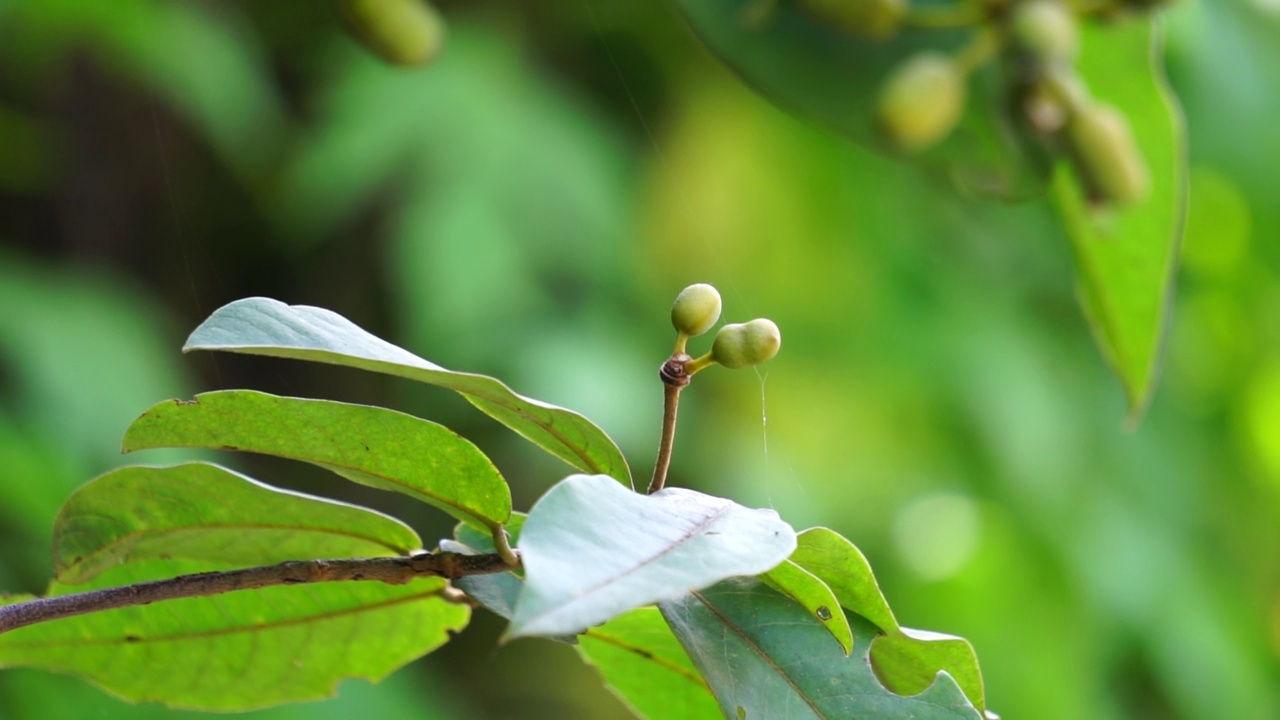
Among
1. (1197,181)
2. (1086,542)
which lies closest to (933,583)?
(1086,542)

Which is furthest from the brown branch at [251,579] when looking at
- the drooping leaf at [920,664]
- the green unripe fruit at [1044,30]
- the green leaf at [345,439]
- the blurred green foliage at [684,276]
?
the blurred green foliage at [684,276]

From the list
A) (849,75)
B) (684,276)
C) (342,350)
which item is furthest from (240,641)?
(684,276)

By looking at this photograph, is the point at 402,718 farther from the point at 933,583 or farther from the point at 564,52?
the point at 564,52

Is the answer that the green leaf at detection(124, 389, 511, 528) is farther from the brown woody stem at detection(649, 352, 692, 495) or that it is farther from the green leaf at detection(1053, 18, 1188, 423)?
the green leaf at detection(1053, 18, 1188, 423)

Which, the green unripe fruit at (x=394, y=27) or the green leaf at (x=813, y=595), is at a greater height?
the green unripe fruit at (x=394, y=27)

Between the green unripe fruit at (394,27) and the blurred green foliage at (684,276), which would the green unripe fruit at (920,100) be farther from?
the blurred green foliage at (684,276)

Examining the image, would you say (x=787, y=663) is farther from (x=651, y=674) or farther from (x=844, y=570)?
(x=651, y=674)

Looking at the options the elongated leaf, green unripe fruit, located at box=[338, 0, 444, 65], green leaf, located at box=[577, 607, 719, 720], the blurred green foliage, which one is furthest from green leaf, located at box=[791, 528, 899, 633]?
the blurred green foliage
